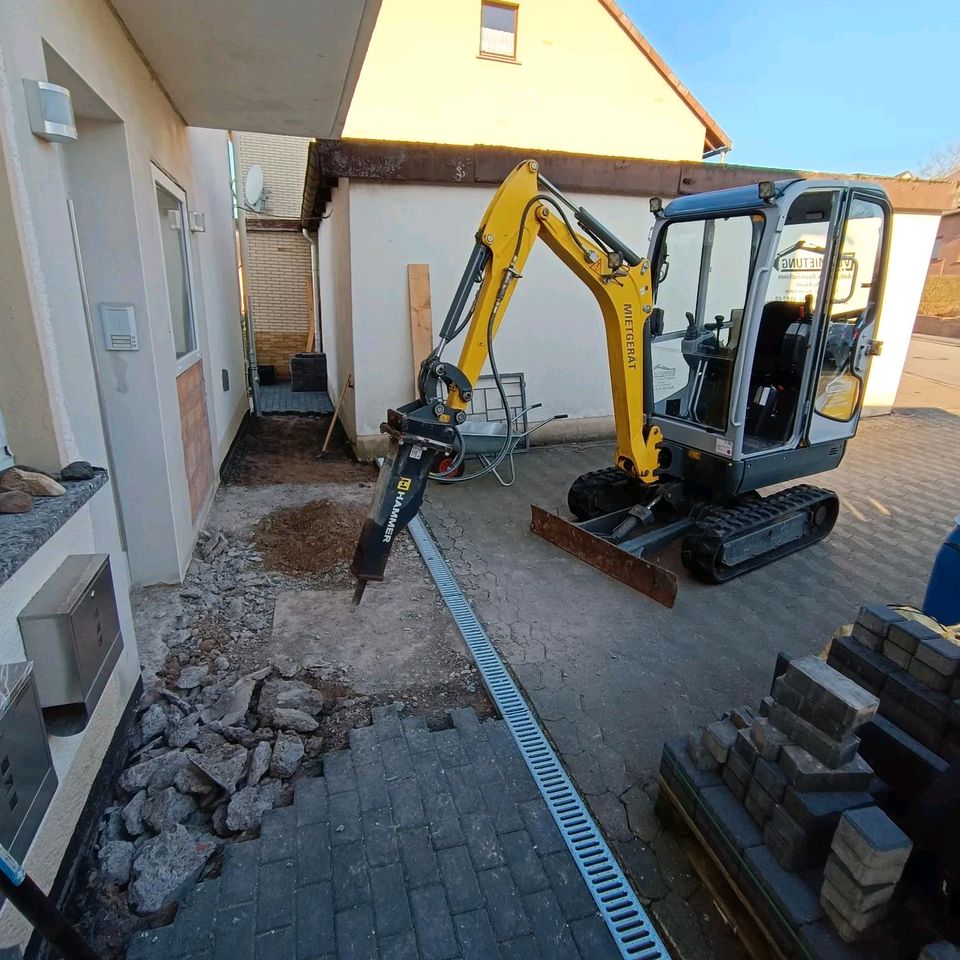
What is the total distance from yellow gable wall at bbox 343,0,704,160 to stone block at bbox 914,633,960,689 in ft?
38.0

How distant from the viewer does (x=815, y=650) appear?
3441mm

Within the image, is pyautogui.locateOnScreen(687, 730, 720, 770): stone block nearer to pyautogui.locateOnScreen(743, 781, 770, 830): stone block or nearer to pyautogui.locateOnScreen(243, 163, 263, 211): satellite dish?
pyautogui.locateOnScreen(743, 781, 770, 830): stone block

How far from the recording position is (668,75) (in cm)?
1204

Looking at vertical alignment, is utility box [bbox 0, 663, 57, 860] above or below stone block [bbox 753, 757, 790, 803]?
above

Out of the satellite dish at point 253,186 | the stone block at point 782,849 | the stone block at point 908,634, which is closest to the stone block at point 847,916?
the stone block at point 782,849

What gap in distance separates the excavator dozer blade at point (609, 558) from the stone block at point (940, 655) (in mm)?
1725

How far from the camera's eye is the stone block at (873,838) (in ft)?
4.74

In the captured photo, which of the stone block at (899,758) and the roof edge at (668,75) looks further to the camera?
the roof edge at (668,75)

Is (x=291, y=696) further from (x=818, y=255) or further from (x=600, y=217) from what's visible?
(x=600, y=217)

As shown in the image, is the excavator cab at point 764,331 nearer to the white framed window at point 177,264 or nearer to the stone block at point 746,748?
the stone block at point 746,748

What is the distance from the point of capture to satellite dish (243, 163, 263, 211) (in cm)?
1307

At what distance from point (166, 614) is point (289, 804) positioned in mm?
1706

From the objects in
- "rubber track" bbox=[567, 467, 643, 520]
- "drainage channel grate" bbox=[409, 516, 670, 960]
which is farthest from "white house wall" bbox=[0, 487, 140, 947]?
"rubber track" bbox=[567, 467, 643, 520]

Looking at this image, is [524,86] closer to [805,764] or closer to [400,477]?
[400,477]
